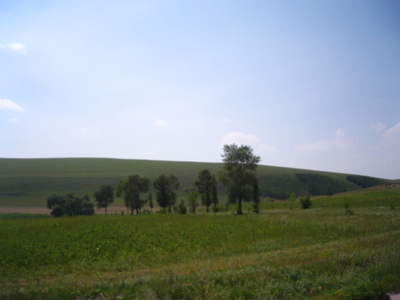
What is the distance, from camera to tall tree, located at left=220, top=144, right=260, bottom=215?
47.5m

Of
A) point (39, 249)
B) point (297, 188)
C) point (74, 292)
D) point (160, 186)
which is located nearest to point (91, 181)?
point (160, 186)

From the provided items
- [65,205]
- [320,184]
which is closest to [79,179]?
[65,205]

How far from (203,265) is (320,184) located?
6877 inches

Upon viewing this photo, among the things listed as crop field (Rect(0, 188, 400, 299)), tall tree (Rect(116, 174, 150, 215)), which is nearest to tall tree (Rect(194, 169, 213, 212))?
tall tree (Rect(116, 174, 150, 215))

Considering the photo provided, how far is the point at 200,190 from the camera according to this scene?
236 feet

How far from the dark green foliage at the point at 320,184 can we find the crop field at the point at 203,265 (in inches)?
5911

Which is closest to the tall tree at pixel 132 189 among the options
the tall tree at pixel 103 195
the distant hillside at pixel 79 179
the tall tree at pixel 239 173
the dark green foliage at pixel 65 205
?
the tall tree at pixel 103 195

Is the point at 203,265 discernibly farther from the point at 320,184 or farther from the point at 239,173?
the point at 320,184

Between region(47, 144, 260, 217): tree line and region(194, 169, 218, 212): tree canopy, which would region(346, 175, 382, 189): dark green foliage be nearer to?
region(47, 144, 260, 217): tree line

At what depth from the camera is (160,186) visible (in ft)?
213

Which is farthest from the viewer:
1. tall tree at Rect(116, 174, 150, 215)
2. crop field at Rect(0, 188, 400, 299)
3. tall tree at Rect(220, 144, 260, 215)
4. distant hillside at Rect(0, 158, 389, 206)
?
distant hillside at Rect(0, 158, 389, 206)

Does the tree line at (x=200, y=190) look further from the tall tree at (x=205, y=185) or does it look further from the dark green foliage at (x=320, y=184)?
the dark green foliage at (x=320, y=184)

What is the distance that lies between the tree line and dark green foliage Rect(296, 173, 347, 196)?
109m

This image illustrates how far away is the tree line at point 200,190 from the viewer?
1880 inches
